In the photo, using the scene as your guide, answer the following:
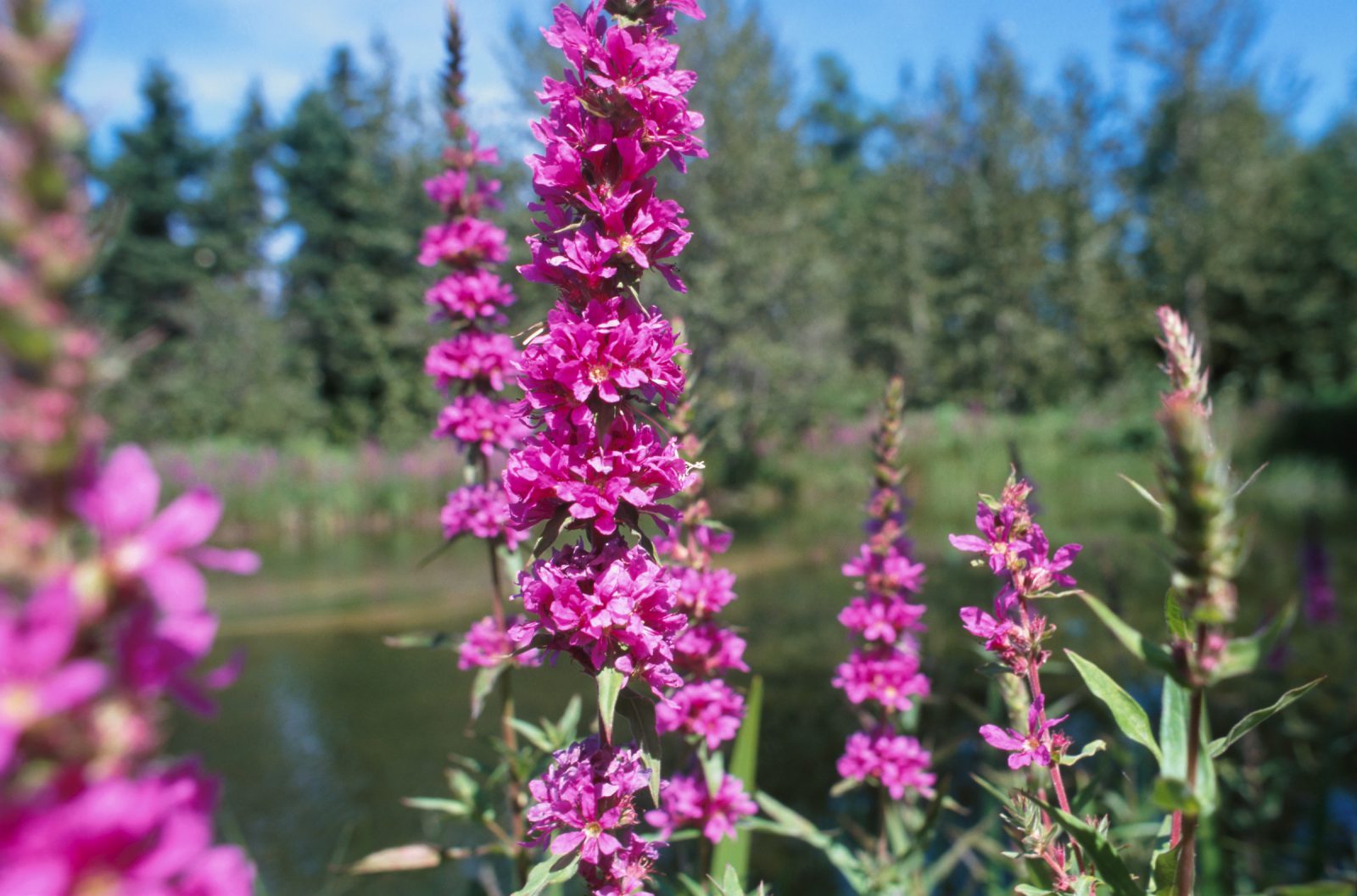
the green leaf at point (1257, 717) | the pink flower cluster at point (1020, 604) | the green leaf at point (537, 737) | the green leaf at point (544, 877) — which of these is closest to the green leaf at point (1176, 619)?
the green leaf at point (1257, 717)

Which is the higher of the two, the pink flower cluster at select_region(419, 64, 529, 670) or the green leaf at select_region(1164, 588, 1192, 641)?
the pink flower cluster at select_region(419, 64, 529, 670)

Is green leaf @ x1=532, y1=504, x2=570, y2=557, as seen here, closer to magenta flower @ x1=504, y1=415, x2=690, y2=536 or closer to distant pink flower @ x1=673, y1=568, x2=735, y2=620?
magenta flower @ x1=504, y1=415, x2=690, y2=536

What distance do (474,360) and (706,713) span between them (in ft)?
4.47

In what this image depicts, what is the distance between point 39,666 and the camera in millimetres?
645

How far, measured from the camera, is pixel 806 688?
6312 mm

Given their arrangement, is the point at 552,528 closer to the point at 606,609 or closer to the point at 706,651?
the point at 606,609

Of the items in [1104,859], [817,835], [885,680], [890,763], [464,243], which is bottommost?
[817,835]

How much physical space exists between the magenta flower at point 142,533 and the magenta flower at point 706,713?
1.73 metres

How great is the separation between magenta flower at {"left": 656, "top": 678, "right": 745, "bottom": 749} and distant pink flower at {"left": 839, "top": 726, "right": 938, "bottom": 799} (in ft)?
1.45

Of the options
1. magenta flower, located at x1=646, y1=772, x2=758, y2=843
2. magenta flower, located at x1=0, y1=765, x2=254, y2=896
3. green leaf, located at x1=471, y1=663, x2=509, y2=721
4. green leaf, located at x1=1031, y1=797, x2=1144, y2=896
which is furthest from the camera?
green leaf, located at x1=471, y1=663, x2=509, y2=721

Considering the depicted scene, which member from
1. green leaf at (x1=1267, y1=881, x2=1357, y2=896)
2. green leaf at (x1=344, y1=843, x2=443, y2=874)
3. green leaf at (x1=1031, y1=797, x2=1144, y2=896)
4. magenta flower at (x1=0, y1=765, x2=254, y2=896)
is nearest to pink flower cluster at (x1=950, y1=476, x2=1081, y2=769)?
green leaf at (x1=1031, y1=797, x2=1144, y2=896)

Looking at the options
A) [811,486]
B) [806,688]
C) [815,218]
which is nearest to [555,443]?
[806,688]

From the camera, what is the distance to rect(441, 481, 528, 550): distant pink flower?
2.75m

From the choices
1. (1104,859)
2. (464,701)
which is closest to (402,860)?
(1104,859)
